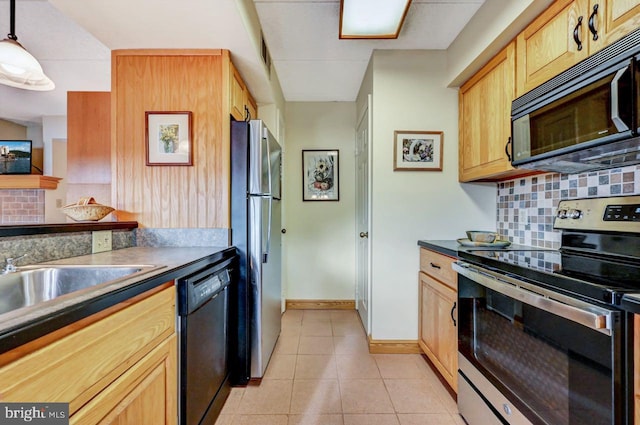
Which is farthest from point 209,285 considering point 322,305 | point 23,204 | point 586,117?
point 23,204

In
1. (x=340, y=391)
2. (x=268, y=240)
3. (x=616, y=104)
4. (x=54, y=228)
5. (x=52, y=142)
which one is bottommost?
(x=340, y=391)

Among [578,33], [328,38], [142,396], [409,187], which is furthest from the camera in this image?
[409,187]

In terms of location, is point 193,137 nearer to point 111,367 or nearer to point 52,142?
point 111,367

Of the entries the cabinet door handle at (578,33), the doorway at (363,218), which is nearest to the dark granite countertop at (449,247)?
the doorway at (363,218)

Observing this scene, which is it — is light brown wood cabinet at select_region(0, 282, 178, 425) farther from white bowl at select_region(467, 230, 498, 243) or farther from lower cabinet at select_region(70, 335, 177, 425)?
white bowl at select_region(467, 230, 498, 243)

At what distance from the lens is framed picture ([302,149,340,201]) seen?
133 inches

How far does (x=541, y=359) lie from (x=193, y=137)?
6.83ft

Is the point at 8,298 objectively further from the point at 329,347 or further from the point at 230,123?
the point at 329,347

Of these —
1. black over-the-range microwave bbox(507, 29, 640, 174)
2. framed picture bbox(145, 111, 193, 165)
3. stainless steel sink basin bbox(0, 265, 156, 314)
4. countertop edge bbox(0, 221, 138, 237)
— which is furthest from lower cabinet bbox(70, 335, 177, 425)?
black over-the-range microwave bbox(507, 29, 640, 174)

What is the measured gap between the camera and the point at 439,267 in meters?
1.96

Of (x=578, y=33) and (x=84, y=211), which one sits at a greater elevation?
(x=578, y=33)

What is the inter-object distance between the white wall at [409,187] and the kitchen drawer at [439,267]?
126 mm

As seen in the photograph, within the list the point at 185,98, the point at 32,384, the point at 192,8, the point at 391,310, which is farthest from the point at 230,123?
the point at 391,310

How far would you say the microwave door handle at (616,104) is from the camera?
1.00 metres
